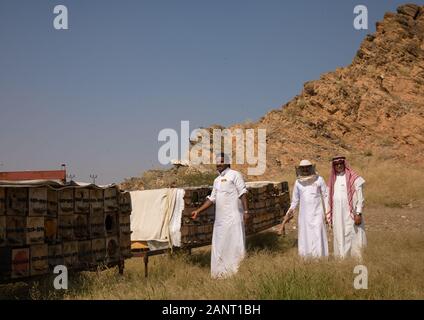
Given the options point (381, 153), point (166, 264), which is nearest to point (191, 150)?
point (381, 153)

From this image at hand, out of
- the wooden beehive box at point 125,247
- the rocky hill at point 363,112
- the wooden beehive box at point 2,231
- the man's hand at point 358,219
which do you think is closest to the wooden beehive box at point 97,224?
the wooden beehive box at point 125,247

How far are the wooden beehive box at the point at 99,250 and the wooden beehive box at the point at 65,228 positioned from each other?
0.44 meters

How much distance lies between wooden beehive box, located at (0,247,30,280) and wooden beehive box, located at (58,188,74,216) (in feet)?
2.48

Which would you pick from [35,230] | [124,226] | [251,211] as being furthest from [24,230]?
[251,211]

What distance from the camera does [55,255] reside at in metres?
5.86

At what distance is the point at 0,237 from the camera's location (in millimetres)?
5141

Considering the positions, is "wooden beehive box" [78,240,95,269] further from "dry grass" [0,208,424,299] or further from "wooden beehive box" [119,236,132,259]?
"wooden beehive box" [119,236,132,259]

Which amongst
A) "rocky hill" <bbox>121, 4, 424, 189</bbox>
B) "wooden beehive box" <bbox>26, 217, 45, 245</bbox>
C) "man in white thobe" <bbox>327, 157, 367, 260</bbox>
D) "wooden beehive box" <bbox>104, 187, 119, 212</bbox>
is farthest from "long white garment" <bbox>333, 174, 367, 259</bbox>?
"rocky hill" <bbox>121, 4, 424, 189</bbox>

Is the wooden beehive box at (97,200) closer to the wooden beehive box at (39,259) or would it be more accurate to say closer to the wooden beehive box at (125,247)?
the wooden beehive box at (125,247)

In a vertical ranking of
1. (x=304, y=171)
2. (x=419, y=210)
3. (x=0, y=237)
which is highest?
(x=304, y=171)

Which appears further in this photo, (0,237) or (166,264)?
(166,264)

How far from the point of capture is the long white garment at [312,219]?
307 inches
